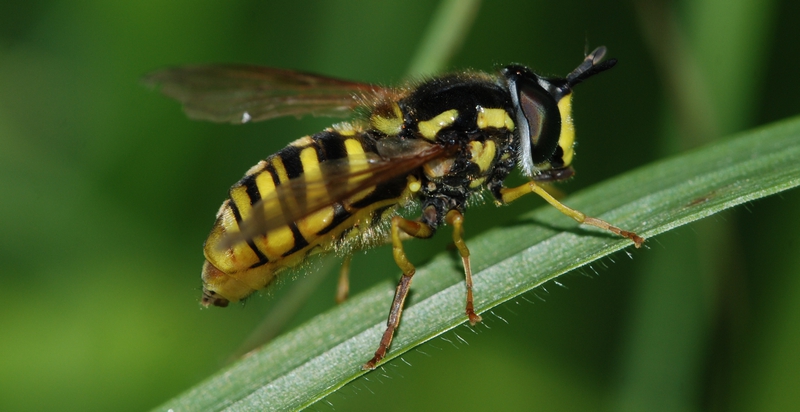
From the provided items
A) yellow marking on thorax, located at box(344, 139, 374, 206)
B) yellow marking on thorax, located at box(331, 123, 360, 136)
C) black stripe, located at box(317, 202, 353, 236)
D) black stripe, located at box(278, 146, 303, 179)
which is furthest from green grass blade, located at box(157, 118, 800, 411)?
yellow marking on thorax, located at box(331, 123, 360, 136)

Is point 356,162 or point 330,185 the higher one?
point 356,162

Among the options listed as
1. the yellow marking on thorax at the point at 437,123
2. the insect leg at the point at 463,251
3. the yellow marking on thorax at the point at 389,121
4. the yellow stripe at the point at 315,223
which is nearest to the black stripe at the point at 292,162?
the yellow stripe at the point at 315,223

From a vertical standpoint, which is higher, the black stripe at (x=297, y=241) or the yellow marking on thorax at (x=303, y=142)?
the yellow marking on thorax at (x=303, y=142)

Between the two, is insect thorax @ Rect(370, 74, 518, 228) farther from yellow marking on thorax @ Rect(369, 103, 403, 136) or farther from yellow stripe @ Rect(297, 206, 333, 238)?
yellow stripe @ Rect(297, 206, 333, 238)

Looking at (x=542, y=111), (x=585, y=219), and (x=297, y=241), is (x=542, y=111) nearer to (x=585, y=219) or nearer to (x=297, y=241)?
(x=585, y=219)

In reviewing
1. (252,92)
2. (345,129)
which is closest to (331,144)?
(345,129)

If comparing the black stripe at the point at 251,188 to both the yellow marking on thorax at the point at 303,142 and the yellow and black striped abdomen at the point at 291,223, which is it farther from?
the yellow marking on thorax at the point at 303,142
